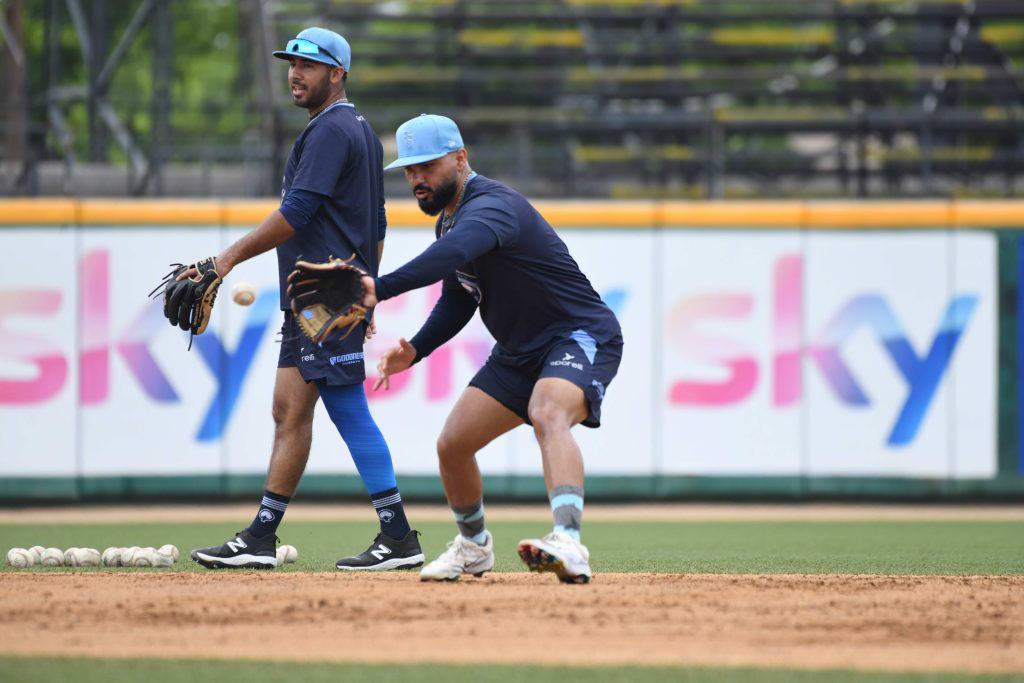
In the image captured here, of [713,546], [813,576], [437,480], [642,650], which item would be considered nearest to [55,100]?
[437,480]

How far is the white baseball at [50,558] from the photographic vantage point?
6.54 metres

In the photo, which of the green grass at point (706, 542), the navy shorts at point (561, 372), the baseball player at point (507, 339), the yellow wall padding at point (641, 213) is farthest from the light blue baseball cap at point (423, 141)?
the yellow wall padding at point (641, 213)

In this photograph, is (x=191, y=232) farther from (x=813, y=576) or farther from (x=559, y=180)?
(x=813, y=576)

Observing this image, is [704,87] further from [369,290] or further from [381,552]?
[369,290]

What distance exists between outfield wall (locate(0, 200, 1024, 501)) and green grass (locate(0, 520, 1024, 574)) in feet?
3.47

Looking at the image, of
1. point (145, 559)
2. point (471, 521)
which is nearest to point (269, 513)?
point (145, 559)

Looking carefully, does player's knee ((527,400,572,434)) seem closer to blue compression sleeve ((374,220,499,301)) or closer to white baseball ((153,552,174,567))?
blue compression sleeve ((374,220,499,301))

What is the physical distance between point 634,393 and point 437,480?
169 cm

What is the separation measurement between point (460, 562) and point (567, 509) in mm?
662

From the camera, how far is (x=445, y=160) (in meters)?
5.42

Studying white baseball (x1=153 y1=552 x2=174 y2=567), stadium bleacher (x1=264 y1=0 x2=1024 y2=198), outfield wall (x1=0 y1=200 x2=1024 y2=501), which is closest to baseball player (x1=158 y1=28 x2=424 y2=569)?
white baseball (x1=153 y1=552 x2=174 y2=567)

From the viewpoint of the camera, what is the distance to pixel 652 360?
36.4ft

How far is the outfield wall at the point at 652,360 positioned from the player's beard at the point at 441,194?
5.48 metres

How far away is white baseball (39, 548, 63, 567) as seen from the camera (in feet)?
21.4
